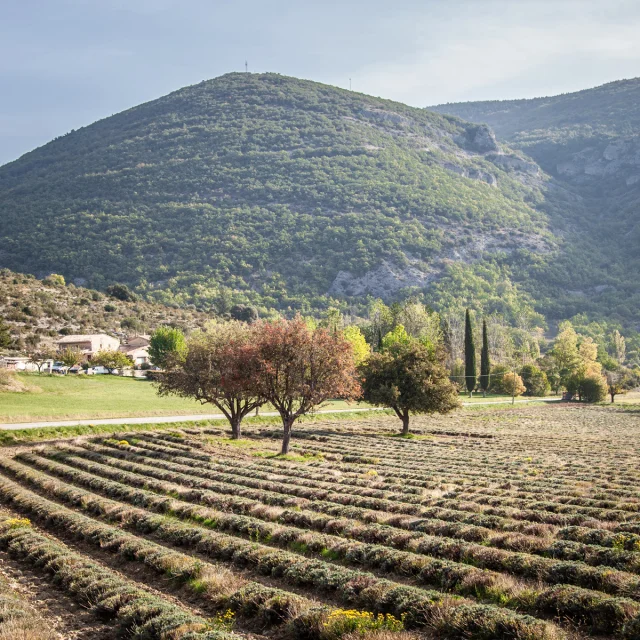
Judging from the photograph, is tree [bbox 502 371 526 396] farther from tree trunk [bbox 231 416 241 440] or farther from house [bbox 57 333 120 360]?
tree trunk [bbox 231 416 241 440]

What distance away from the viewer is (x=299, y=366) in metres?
35.3

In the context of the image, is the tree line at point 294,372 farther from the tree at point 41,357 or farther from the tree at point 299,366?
the tree at point 41,357

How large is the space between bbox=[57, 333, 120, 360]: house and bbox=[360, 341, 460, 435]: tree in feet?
185

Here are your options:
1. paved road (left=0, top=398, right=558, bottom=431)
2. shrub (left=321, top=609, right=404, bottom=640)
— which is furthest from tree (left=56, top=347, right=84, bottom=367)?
shrub (left=321, top=609, right=404, bottom=640)

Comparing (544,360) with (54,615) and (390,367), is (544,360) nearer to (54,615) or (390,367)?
(390,367)

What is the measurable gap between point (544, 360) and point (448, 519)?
114647 millimetres

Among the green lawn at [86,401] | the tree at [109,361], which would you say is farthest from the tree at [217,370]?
the tree at [109,361]

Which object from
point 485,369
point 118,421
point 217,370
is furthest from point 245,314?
point 217,370

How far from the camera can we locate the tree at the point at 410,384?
49.6 meters

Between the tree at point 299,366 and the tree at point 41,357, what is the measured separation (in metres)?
54.0

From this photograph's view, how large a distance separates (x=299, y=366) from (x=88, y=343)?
71876 millimetres

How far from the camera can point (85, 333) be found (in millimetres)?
104312

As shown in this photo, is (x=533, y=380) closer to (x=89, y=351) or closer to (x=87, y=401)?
(x=89, y=351)

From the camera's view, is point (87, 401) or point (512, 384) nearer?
point (87, 401)
